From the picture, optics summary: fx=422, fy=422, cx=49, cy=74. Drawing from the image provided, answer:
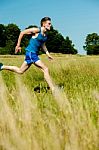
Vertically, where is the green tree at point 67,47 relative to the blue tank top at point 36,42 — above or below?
below

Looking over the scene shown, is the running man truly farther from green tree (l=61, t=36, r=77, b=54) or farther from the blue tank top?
green tree (l=61, t=36, r=77, b=54)

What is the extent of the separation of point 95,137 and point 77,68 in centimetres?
1084

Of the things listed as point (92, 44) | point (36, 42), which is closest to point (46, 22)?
point (36, 42)

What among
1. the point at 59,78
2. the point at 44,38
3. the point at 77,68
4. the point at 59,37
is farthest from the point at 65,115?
the point at 59,37

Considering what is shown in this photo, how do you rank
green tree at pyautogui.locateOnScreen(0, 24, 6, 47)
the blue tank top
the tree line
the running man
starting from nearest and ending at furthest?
the running man, the blue tank top, the tree line, green tree at pyautogui.locateOnScreen(0, 24, 6, 47)

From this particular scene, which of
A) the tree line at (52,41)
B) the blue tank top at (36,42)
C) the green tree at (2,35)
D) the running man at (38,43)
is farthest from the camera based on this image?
the green tree at (2,35)

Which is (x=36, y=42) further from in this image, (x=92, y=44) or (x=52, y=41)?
(x=92, y=44)

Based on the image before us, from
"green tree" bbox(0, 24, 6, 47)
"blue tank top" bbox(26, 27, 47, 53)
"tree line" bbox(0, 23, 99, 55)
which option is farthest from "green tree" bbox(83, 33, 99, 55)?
"blue tank top" bbox(26, 27, 47, 53)

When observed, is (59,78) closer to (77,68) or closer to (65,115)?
(77,68)

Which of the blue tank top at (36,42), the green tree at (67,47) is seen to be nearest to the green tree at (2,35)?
the green tree at (67,47)

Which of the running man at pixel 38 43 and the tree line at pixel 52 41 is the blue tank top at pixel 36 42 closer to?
the running man at pixel 38 43

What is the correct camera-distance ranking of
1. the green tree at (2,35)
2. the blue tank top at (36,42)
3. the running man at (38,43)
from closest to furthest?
1. the running man at (38,43)
2. the blue tank top at (36,42)
3. the green tree at (2,35)

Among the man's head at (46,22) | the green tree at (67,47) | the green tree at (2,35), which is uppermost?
the green tree at (2,35)

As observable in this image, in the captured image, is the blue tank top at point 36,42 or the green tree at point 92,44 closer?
the blue tank top at point 36,42
